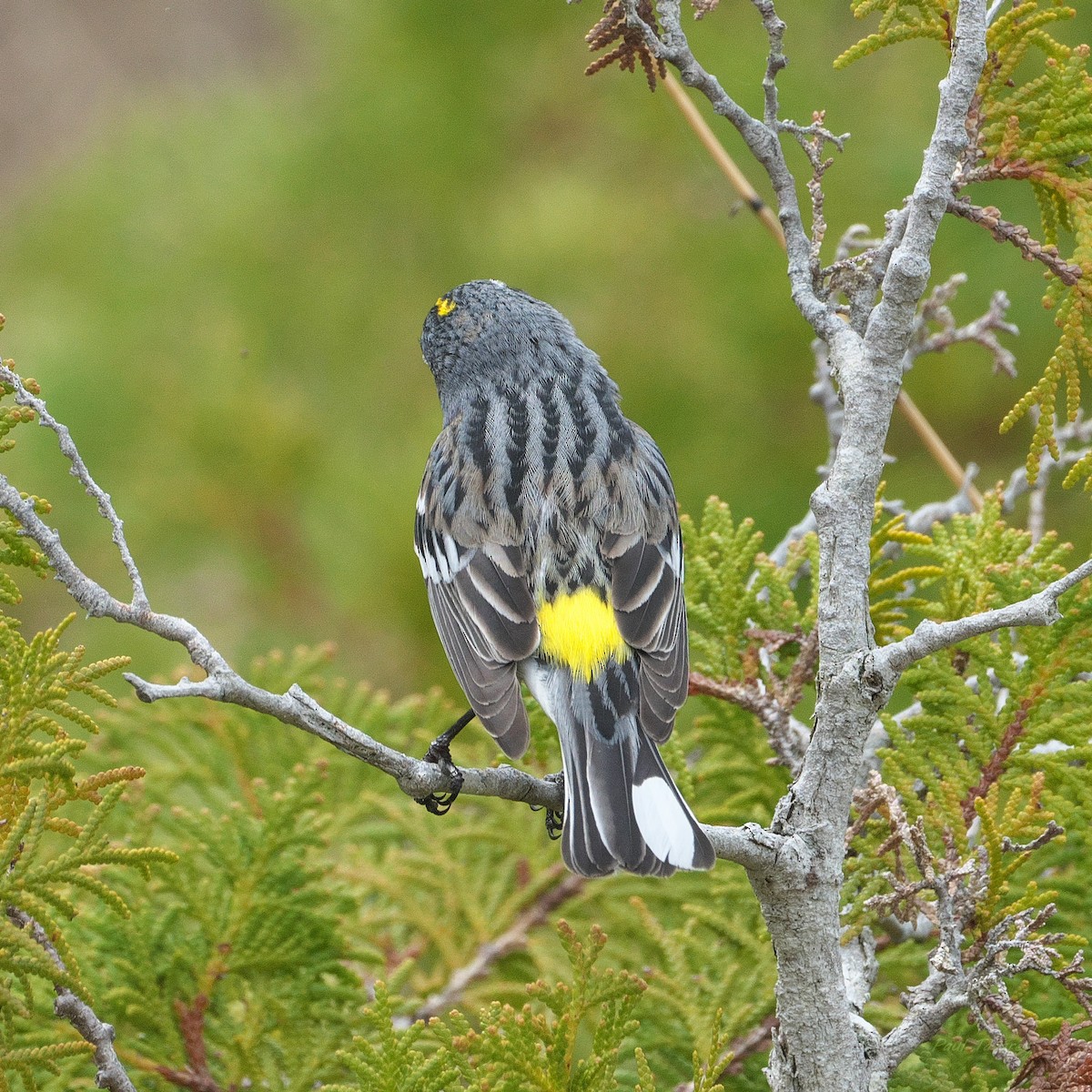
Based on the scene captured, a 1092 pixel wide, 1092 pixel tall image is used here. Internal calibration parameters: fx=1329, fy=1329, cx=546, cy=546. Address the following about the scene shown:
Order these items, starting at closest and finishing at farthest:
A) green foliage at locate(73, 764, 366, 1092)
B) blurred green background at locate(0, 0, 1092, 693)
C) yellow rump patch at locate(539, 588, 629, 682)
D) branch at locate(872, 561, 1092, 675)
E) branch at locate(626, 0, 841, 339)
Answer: branch at locate(872, 561, 1092, 675) → branch at locate(626, 0, 841, 339) → green foliage at locate(73, 764, 366, 1092) → yellow rump patch at locate(539, 588, 629, 682) → blurred green background at locate(0, 0, 1092, 693)

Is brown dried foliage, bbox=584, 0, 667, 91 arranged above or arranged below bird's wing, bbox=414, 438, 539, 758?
above

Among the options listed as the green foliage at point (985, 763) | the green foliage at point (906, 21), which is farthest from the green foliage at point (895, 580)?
the green foliage at point (906, 21)

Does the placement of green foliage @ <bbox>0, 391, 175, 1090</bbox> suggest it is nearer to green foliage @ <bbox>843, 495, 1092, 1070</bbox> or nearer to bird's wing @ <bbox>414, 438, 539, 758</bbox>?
bird's wing @ <bbox>414, 438, 539, 758</bbox>

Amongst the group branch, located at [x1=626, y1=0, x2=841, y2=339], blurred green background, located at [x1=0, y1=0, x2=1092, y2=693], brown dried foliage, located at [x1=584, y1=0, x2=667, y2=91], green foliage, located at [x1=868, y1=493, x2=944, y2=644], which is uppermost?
blurred green background, located at [x1=0, y1=0, x2=1092, y2=693]

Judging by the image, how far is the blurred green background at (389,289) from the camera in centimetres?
399

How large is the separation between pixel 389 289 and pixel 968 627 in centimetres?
338

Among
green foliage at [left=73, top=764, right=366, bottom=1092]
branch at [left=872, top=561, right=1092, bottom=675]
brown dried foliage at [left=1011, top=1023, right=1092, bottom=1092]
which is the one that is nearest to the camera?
branch at [left=872, top=561, right=1092, bottom=675]

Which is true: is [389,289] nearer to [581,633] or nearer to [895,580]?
[581,633]

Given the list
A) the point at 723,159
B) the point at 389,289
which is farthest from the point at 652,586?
the point at 389,289

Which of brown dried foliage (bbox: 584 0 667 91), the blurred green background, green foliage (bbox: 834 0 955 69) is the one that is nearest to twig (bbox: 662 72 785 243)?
brown dried foliage (bbox: 584 0 667 91)

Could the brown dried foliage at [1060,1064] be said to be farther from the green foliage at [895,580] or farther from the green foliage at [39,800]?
the green foliage at [39,800]

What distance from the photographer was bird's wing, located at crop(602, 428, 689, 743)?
2.25m

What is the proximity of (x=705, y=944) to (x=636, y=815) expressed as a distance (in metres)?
0.61

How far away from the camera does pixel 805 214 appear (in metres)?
4.59
